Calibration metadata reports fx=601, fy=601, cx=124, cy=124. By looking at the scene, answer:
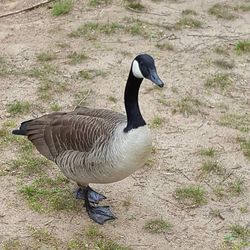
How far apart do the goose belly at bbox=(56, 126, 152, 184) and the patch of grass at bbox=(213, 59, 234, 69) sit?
9.13 ft

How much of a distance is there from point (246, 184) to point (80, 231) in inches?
54.4

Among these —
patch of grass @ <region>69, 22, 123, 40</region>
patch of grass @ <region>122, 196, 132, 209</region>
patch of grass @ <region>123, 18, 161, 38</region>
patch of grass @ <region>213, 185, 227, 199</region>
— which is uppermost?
patch of grass @ <region>69, 22, 123, 40</region>

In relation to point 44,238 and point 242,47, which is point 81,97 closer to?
point 44,238

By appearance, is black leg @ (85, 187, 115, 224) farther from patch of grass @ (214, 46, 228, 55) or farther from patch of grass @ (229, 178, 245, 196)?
patch of grass @ (214, 46, 228, 55)

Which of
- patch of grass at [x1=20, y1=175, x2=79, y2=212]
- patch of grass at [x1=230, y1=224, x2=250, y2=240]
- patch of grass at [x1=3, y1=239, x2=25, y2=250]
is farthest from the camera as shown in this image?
patch of grass at [x1=20, y1=175, x2=79, y2=212]

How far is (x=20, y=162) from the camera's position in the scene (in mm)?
4766

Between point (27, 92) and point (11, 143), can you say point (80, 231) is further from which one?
point (27, 92)

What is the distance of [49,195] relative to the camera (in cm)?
445

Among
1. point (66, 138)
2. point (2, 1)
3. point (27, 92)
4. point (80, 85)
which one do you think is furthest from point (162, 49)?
point (66, 138)

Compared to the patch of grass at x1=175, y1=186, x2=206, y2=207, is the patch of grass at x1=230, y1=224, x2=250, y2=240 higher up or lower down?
lower down

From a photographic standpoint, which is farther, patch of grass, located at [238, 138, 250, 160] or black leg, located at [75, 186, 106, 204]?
patch of grass, located at [238, 138, 250, 160]

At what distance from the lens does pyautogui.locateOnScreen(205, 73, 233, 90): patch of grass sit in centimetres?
603

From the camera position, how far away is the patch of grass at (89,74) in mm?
6066

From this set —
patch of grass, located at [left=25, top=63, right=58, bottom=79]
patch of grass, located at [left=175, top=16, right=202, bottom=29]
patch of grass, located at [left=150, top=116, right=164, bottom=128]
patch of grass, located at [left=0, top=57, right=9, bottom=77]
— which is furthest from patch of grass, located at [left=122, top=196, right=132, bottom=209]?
patch of grass, located at [left=175, top=16, right=202, bottom=29]
